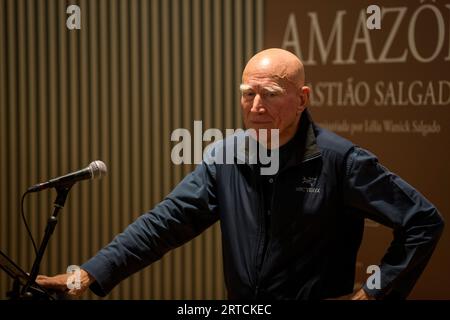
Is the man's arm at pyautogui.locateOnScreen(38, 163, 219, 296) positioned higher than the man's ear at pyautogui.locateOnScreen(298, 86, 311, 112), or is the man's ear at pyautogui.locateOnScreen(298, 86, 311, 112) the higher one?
the man's ear at pyautogui.locateOnScreen(298, 86, 311, 112)

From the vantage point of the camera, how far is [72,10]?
3.95m

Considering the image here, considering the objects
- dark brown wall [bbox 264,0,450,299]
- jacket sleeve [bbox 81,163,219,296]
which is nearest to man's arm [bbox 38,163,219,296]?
jacket sleeve [bbox 81,163,219,296]

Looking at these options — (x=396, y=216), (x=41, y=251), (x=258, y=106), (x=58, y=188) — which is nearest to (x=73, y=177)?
(x=58, y=188)

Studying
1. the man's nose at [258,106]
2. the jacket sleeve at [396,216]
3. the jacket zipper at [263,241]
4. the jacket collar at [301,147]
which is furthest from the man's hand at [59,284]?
the jacket sleeve at [396,216]

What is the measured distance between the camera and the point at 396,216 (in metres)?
1.98

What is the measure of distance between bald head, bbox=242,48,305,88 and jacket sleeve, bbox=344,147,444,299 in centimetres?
36

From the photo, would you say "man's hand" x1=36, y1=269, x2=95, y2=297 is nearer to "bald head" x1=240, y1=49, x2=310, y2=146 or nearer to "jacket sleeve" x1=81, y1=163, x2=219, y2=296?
"jacket sleeve" x1=81, y1=163, x2=219, y2=296

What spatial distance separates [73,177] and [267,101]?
0.70m

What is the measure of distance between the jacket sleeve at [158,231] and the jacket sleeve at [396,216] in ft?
1.77

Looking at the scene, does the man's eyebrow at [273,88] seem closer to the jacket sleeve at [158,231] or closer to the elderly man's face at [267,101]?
the elderly man's face at [267,101]

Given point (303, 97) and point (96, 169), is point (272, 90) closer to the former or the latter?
point (303, 97)

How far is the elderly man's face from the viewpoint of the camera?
207cm

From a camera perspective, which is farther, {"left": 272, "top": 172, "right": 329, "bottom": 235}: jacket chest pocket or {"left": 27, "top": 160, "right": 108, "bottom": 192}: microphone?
{"left": 272, "top": 172, "right": 329, "bottom": 235}: jacket chest pocket
